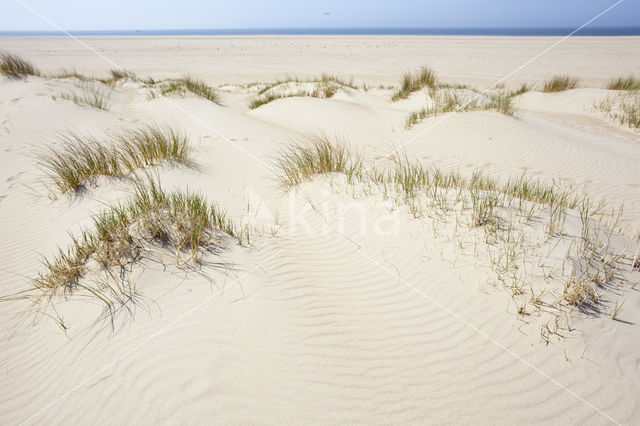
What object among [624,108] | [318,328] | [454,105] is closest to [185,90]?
[454,105]

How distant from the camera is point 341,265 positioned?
3.18 metres

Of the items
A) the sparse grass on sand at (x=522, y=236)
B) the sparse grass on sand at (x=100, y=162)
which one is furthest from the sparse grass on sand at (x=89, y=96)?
the sparse grass on sand at (x=522, y=236)

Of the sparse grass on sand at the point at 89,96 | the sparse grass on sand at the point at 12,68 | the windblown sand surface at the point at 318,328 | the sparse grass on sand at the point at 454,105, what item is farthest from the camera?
the sparse grass on sand at the point at 12,68

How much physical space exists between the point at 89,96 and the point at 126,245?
9464 mm

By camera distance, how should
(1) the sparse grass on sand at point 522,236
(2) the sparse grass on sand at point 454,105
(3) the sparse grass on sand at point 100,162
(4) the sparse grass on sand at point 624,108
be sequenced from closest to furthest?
(1) the sparse grass on sand at point 522,236, (3) the sparse grass on sand at point 100,162, (2) the sparse grass on sand at point 454,105, (4) the sparse grass on sand at point 624,108

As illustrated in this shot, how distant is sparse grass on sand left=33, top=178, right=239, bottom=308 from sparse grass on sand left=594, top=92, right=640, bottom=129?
36.5ft

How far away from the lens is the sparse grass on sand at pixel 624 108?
8391 mm

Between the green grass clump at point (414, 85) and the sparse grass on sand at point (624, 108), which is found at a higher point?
the green grass clump at point (414, 85)

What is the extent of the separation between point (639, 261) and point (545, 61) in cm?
2540

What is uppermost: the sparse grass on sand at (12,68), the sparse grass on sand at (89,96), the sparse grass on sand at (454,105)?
the sparse grass on sand at (12,68)

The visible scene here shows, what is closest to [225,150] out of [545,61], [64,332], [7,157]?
[7,157]

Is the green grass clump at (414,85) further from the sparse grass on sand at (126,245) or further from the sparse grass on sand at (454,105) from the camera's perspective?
the sparse grass on sand at (126,245)

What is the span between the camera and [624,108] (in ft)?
30.3

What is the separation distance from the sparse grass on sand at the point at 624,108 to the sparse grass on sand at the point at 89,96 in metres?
14.8
